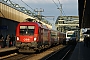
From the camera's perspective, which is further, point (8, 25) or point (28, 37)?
point (8, 25)

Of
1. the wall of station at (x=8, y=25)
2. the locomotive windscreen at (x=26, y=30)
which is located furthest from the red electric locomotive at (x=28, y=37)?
the wall of station at (x=8, y=25)

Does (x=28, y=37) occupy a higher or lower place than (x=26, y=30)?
lower

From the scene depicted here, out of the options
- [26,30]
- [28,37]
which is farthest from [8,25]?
[28,37]

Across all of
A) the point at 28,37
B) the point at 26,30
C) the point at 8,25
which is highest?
the point at 8,25

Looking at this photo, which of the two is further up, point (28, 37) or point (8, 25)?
point (8, 25)

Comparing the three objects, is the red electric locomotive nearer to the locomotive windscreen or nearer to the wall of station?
the locomotive windscreen

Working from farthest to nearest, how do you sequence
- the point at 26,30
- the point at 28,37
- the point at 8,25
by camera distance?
1. the point at 8,25
2. the point at 26,30
3. the point at 28,37

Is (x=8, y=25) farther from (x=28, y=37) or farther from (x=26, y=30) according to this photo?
(x=28, y=37)

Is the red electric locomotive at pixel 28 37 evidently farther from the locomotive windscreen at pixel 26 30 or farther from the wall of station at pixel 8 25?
the wall of station at pixel 8 25

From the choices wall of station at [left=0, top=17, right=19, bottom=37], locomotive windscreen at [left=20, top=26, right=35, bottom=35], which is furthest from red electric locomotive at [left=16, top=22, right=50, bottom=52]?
wall of station at [left=0, top=17, right=19, bottom=37]

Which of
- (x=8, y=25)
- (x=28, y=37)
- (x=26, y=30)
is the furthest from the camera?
(x=8, y=25)

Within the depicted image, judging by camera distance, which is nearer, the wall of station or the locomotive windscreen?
the locomotive windscreen

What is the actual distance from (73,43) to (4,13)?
26359 mm

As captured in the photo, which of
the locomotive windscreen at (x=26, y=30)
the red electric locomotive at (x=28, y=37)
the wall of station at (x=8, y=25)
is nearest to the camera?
the red electric locomotive at (x=28, y=37)
